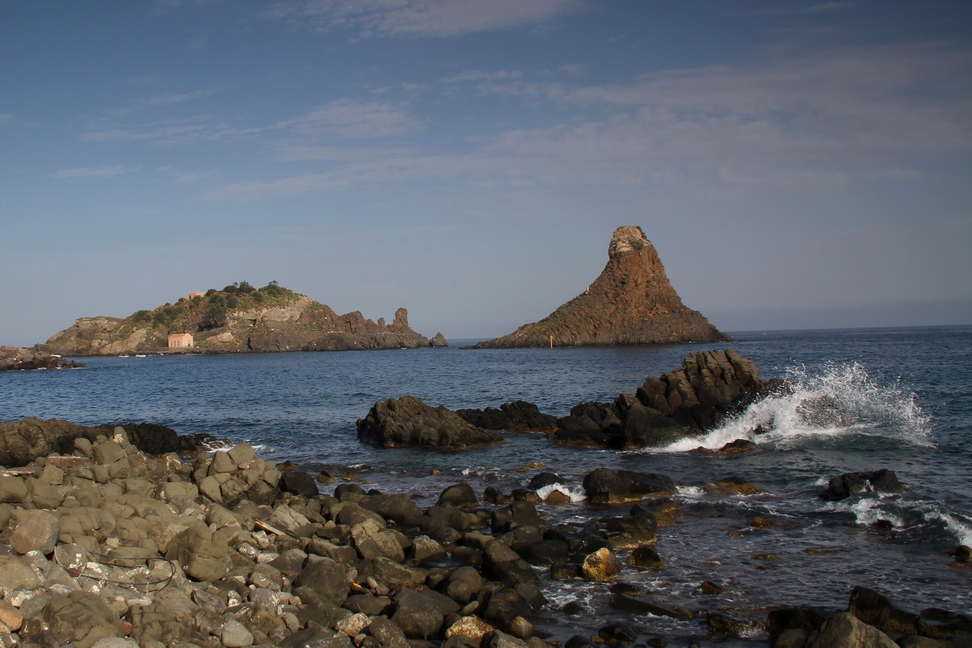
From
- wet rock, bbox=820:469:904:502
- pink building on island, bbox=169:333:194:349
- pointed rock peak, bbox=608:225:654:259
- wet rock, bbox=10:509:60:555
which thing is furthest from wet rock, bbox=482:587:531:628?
pink building on island, bbox=169:333:194:349

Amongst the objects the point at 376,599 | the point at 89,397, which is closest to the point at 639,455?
the point at 376,599

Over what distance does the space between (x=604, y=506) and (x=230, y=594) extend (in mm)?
10132

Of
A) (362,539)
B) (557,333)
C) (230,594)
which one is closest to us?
(230,594)

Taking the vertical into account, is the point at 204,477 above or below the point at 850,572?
above

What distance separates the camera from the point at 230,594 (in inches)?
380

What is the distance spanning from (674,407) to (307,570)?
70.7 feet

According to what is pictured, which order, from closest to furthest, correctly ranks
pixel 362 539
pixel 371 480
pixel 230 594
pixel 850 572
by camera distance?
pixel 230 594 → pixel 850 572 → pixel 362 539 → pixel 371 480

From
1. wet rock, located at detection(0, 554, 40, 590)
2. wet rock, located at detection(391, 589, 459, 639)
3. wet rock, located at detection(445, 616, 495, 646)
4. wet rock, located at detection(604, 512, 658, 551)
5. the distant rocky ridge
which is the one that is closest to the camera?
wet rock, located at detection(0, 554, 40, 590)

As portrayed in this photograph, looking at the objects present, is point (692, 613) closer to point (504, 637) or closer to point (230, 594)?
point (504, 637)

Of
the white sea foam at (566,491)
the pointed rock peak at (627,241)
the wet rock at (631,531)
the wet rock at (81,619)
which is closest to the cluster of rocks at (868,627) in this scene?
the wet rock at (631,531)

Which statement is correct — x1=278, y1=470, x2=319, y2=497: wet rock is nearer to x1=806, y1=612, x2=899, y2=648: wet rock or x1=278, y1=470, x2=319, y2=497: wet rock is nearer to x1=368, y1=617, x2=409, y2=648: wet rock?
x1=368, y1=617, x2=409, y2=648: wet rock

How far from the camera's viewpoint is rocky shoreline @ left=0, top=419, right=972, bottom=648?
331 inches

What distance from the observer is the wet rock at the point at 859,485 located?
54.5 ft

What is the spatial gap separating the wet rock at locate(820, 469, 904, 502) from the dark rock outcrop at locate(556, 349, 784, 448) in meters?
8.94
